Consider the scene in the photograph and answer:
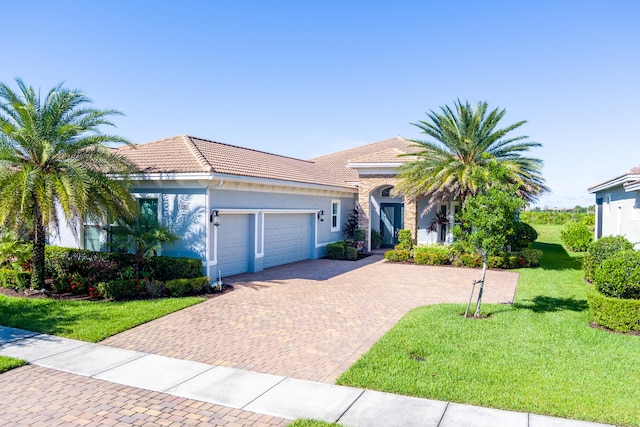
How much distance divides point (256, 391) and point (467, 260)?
47.5ft

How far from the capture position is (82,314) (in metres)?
9.77

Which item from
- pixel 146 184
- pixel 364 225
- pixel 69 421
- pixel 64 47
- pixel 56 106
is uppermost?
pixel 64 47

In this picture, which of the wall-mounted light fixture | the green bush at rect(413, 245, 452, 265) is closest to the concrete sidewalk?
the wall-mounted light fixture

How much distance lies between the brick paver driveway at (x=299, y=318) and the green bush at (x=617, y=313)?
9.63 feet

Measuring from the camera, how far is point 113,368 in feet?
22.4

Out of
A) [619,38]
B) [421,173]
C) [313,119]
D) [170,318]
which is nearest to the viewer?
[170,318]

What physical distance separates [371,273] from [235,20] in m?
10.8

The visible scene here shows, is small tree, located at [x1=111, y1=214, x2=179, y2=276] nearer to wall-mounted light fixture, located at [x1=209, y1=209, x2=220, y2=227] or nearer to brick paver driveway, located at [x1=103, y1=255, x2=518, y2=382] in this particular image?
wall-mounted light fixture, located at [x1=209, y1=209, x2=220, y2=227]

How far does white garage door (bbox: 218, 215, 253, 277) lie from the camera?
14289 millimetres

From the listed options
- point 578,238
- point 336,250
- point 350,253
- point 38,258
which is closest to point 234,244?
point 38,258

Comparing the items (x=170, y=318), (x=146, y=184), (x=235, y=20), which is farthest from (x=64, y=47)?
(x=170, y=318)

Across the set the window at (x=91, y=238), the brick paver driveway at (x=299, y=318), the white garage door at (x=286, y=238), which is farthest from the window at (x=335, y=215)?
the window at (x=91, y=238)

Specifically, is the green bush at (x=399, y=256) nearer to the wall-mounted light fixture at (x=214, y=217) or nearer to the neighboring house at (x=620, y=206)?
the neighboring house at (x=620, y=206)

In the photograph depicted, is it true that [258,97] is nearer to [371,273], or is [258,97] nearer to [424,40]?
[424,40]
